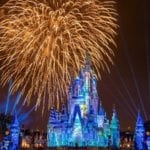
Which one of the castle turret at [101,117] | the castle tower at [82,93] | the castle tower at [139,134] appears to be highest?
the castle tower at [82,93]

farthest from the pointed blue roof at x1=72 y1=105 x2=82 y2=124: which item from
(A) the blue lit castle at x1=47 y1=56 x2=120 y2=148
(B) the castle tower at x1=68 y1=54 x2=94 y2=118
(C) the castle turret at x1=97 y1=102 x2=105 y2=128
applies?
(C) the castle turret at x1=97 y1=102 x2=105 y2=128

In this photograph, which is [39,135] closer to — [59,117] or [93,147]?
[59,117]

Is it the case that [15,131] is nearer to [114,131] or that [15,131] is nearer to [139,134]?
[114,131]

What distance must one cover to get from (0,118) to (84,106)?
33.9 metres

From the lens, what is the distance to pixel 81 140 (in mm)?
101250

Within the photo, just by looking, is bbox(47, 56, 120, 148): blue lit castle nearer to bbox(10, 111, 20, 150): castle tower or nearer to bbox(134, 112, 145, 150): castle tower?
bbox(134, 112, 145, 150): castle tower

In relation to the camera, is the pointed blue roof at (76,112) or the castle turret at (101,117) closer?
the pointed blue roof at (76,112)

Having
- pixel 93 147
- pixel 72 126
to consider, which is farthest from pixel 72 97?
pixel 93 147

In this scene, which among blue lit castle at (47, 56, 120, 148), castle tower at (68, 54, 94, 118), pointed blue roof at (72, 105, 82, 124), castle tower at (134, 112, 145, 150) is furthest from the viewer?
castle tower at (68, 54, 94, 118)

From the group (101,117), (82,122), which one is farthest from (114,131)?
(82,122)

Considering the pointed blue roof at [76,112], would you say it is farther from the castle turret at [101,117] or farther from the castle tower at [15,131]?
the castle tower at [15,131]

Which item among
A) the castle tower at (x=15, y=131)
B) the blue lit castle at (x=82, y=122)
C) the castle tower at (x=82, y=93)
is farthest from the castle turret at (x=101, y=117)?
the castle tower at (x=15, y=131)

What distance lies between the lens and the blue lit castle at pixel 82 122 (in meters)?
103

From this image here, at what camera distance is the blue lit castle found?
339 feet
